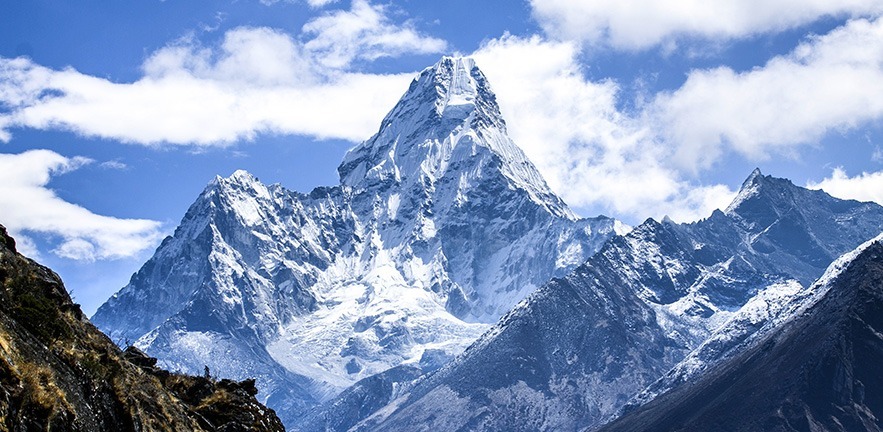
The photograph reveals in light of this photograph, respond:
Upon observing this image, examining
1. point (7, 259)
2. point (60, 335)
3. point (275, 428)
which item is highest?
point (7, 259)

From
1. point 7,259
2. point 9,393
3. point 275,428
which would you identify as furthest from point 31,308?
point 275,428

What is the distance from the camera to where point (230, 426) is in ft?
169

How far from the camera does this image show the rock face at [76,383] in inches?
1409

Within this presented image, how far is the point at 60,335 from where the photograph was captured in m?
43.5

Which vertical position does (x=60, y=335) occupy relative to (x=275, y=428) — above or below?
above

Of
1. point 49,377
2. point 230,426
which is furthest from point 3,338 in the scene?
point 230,426

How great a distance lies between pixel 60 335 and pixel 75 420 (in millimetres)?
6894

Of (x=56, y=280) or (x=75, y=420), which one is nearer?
(x=75, y=420)

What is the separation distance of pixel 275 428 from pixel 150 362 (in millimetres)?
7545

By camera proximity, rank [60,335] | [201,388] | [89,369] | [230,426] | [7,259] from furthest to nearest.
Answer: [201,388] < [230,426] < [7,259] < [60,335] < [89,369]

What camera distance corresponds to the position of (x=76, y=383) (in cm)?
3934

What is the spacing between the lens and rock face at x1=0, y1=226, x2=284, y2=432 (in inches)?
1409

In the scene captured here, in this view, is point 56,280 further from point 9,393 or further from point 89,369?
point 9,393

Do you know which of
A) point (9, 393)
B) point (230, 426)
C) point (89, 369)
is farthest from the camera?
point (230, 426)
